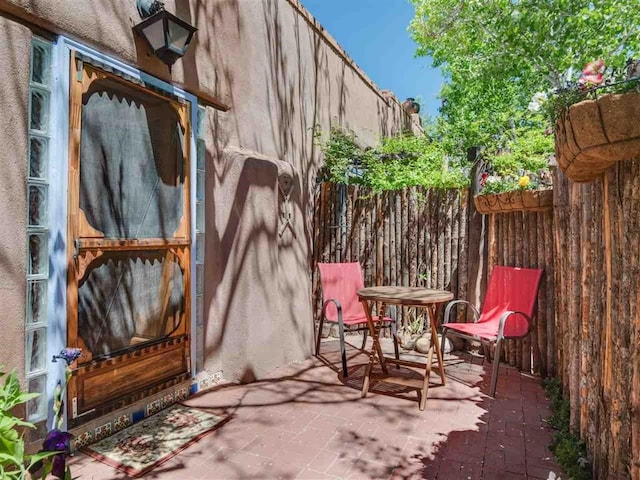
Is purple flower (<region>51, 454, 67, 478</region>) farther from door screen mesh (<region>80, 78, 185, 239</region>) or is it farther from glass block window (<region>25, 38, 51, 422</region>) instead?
door screen mesh (<region>80, 78, 185, 239</region>)

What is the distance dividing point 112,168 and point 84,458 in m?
1.82

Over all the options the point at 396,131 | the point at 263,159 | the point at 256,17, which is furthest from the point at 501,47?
the point at 263,159

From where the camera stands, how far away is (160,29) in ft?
8.99

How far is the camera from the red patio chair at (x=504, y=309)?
341cm

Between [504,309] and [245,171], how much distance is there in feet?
9.08

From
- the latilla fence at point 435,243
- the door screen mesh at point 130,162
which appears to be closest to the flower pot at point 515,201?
the latilla fence at point 435,243

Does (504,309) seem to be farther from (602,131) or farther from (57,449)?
(57,449)

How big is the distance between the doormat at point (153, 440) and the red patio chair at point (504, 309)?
2191mm

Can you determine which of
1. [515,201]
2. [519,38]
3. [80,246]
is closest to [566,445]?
[515,201]

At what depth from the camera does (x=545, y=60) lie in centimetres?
939

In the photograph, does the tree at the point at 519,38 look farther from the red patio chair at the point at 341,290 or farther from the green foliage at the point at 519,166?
the red patio chair at the point at 341,290

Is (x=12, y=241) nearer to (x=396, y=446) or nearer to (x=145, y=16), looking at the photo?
(x=145, y=16)

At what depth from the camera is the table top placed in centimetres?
319

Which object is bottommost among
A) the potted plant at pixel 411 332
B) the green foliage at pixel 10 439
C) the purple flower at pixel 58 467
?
the potted plant at pixel 411 332
